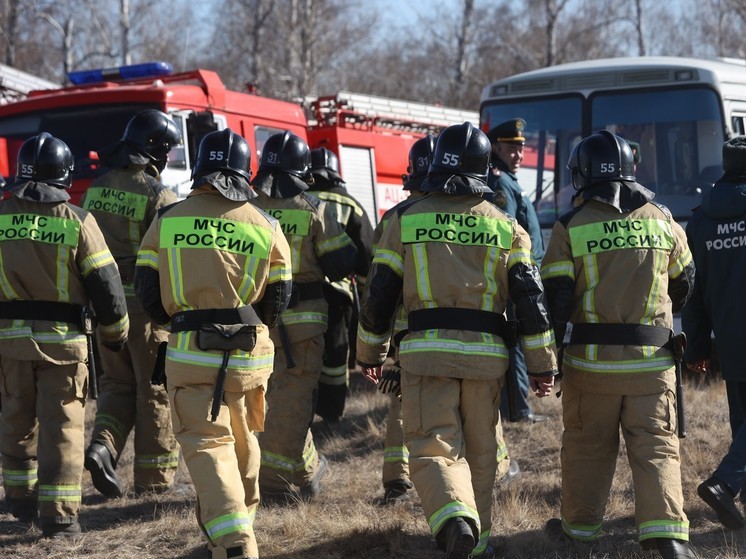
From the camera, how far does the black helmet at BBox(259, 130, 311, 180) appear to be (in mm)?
5910

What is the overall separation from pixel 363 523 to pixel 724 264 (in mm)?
2245

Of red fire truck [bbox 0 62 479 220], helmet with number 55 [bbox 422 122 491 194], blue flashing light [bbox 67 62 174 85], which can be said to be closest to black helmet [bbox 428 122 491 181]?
helmet with number 55 [bbox 422 122 491 194]

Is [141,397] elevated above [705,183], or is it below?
below

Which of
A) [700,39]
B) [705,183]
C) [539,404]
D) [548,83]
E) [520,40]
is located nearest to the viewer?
[539,404]

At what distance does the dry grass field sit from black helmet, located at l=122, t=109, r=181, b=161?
2.04 meters

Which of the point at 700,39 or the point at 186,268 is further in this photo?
the point at 700,39

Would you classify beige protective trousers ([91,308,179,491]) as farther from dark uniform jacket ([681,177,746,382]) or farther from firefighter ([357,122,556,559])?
dark uniform jacket ([681,177,746,382])

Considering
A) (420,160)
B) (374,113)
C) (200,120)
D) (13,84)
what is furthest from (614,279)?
(13,84)

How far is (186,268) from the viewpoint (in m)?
4.49

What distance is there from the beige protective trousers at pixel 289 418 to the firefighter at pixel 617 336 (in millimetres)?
1674

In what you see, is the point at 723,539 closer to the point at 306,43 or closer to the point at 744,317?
the point at 744,317

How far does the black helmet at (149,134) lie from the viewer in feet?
20.5

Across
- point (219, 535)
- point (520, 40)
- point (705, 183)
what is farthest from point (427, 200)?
point (520, 40)

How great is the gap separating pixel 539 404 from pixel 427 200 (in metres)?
3.49
